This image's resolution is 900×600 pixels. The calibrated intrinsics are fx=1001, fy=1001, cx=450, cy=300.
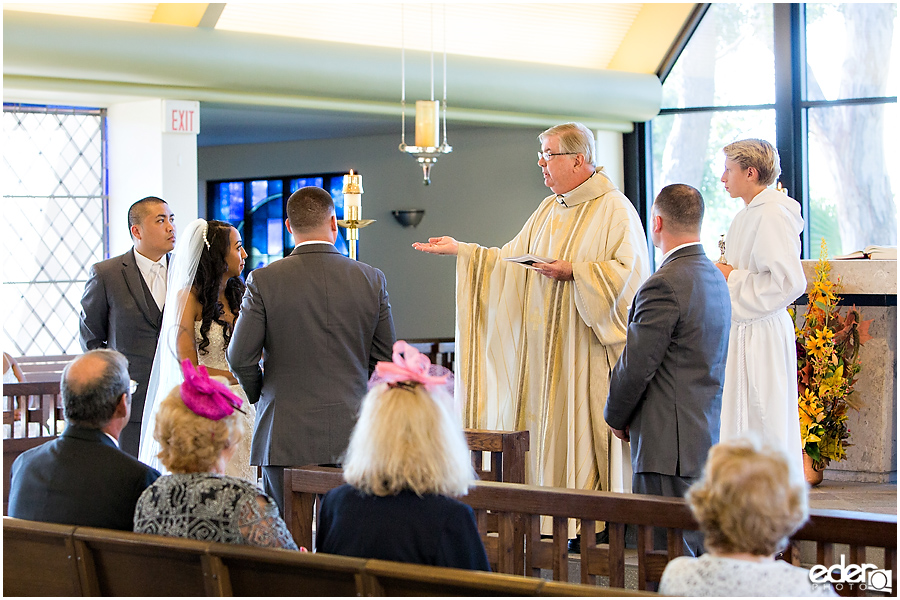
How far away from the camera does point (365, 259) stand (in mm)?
10094

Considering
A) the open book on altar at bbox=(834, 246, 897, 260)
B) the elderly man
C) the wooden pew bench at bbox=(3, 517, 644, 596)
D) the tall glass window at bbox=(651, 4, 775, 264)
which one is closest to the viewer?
the wooden pew bench at bbox=(3, 517, 644, 596)

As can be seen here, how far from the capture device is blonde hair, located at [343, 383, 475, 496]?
200 cm

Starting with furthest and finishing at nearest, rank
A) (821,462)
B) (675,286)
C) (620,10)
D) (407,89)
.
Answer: (620,10), (407,89), (821,462), (675,286)

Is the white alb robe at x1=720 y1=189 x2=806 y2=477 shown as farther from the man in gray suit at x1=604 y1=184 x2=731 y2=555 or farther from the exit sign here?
the exit sign

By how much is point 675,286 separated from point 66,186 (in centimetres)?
530

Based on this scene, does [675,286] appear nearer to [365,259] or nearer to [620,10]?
[620,10]

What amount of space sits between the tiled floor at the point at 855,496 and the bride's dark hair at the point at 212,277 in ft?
9.25

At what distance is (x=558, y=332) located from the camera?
4.06 m

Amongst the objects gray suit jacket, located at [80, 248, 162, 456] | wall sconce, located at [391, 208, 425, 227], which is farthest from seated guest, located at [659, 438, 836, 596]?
wall sconce, located at [391, 208, 425, 227]

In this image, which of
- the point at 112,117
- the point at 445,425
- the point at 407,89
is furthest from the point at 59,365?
the point at 445,425

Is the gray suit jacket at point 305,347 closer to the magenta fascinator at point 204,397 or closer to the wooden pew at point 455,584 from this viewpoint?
the magenta fascinator at point 204,397

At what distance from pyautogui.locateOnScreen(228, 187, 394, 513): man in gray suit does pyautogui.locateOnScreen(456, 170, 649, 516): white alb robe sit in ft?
3.07

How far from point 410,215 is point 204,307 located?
20.3 feet

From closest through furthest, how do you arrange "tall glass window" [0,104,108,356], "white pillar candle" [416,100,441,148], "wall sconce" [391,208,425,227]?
"white pillar candle" [416,100,441,148] → "tall glass window" [0,104,108,356] → "wall sconce" [391,208,425,227]
